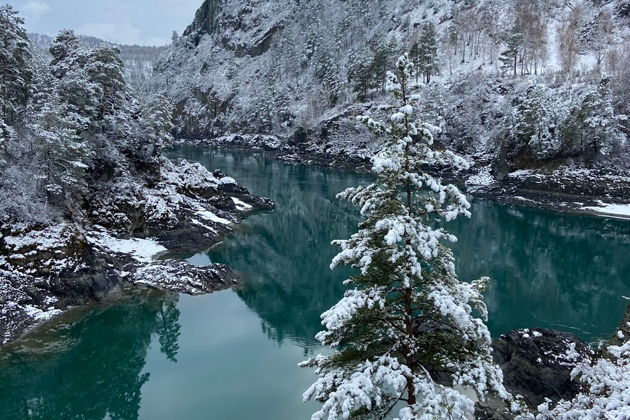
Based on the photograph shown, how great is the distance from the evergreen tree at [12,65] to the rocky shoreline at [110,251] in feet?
34.0

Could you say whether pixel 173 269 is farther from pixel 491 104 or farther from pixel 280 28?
pixel 280 28

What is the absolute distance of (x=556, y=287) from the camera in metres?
40.2

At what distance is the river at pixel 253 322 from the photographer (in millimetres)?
23594

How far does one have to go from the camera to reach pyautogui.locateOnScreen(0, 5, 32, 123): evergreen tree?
3681 centimetres

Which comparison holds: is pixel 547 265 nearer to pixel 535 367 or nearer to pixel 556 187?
pixel 556 187

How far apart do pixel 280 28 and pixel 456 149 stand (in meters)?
109

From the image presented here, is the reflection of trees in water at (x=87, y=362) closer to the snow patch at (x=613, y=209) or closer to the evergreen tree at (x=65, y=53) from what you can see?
the evergreen tree at (x=65, y=53)

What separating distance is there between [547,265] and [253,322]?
3235 centimetres

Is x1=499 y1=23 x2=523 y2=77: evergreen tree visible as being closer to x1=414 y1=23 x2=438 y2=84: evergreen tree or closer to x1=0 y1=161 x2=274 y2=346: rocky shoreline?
x1=414 y1=23 x2=438 y2=84: evergreen tree

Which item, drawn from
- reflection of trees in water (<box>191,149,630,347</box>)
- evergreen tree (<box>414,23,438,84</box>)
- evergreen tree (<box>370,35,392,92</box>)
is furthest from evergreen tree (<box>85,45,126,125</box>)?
evergreen tree (<box>414,23,438,84</box>)

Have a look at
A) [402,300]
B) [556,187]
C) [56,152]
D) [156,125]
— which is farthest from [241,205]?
[402,300]

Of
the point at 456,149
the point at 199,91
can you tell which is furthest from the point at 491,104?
the point at 199,91

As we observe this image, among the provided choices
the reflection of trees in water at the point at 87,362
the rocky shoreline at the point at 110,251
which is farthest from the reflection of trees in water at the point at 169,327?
the rocky shoreline at the point at 110,251

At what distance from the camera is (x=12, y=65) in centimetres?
3803
